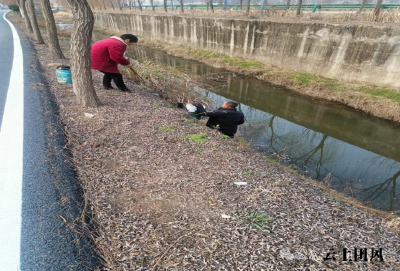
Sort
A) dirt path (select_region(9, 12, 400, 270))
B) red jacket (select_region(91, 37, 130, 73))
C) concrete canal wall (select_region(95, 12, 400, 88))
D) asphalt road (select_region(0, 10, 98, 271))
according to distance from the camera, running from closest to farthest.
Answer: asphalt road (select_region(0, 10, 98, 271))
dirt path (select_region(9, 12, 400, 270))
red jacket (select_region(91, 37, 130, 73))
concrete canal wall (select_region(95, 12, 400, 88))

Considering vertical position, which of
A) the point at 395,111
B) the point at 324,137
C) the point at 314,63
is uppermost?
the point at 314,63

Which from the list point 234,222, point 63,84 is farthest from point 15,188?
point 63,84

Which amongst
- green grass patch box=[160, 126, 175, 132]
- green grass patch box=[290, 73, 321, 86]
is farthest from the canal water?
green grass patch box=[160, 126, 175, 132]

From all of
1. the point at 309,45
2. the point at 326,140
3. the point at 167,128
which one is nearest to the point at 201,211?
the point at 167,128

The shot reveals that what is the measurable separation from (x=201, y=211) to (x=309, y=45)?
36.0 feet

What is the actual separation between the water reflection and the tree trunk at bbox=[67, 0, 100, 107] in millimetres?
4415

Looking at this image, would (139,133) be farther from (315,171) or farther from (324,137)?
(324,137)

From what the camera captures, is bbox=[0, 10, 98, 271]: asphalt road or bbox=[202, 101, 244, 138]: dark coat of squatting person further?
bbox=[202, 101, 244, 138]: dark coat of squatting person

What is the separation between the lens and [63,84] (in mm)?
5605

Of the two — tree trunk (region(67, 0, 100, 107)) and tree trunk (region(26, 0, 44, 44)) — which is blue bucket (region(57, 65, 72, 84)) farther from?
tree trunk (region(26, 0, 44, 44))

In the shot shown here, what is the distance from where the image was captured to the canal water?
512 centimetres

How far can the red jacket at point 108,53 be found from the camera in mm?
4934

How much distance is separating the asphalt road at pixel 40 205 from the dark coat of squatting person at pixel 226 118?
319 centimetres

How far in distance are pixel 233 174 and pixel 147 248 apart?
5.36 feet
